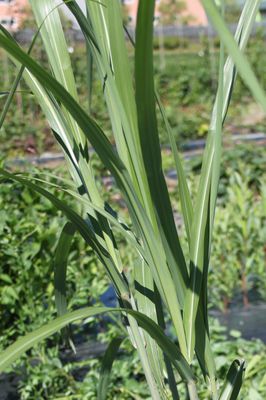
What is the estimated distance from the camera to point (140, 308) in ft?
4.97

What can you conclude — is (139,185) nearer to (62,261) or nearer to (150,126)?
(150,126)

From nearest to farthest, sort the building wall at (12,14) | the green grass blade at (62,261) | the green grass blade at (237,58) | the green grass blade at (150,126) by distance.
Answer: the green grass blade at (237,58), the green grass blade at (150,126), the green grass blade at (62,261), the building wall at (12,14)

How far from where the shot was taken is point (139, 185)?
1328 mm

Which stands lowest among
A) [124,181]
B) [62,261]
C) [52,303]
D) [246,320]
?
[246,320]

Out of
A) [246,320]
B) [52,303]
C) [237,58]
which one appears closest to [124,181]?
[237,58]

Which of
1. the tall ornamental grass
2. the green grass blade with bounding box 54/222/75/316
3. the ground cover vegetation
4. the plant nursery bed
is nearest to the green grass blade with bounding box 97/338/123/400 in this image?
the tall ornamental grass

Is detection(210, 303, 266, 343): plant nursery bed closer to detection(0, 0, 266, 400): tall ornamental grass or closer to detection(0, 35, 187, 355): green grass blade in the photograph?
detection(0, 0, 266, 400): tall ornamental grass

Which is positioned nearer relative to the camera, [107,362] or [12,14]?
[107,362]

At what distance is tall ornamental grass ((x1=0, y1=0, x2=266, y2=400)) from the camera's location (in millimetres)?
1182

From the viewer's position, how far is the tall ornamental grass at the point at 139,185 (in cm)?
118

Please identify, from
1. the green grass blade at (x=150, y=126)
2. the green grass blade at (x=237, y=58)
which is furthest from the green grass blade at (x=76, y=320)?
the green grass blade at (x=237, y=58)

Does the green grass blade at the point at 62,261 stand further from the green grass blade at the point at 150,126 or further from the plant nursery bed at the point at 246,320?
the plant nursery bed at the point at 246,320

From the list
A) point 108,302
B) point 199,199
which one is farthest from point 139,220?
point 108,302

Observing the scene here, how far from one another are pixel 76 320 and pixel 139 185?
25cm
